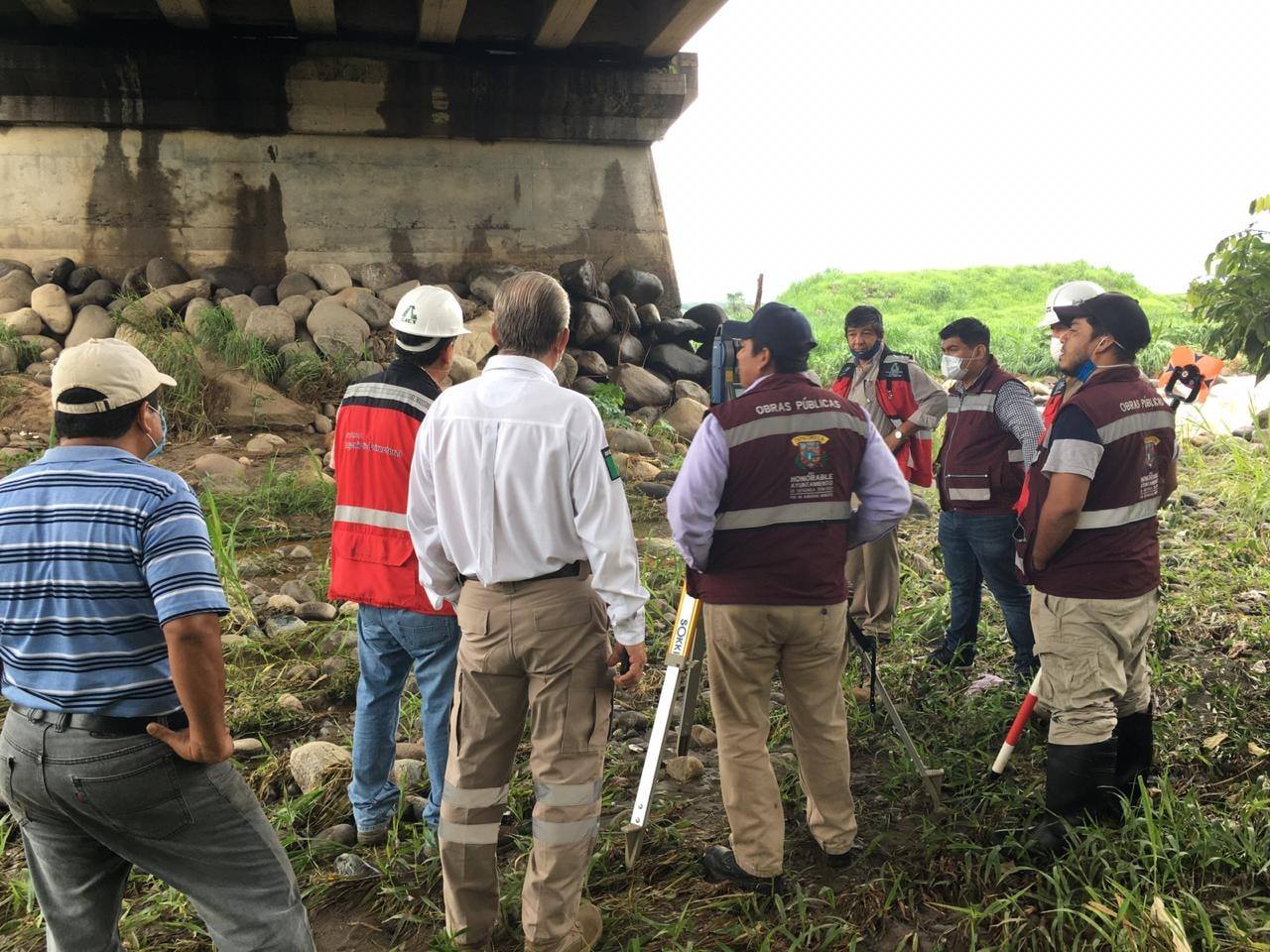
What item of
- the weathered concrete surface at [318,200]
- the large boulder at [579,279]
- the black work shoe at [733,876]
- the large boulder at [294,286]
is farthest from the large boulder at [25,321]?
the black work shoe at [733,876]

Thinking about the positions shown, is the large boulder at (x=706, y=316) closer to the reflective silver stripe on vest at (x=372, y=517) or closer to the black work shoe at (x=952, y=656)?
the black work shoe at (x=952, y=656)

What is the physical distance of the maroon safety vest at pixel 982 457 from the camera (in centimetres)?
463

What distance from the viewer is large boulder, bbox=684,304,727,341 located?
12656 mm

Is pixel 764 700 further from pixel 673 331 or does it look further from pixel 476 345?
→ pixel 673 331

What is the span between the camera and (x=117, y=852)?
2197 mm

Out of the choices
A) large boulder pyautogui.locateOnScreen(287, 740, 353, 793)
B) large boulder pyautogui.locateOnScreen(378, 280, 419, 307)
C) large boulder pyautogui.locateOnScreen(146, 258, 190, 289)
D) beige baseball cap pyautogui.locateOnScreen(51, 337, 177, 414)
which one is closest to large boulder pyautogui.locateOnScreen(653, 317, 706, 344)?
large boulder pyautogui.locateOnScreen(378, 280, 419, 307)

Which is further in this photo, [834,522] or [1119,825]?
[1119,825]

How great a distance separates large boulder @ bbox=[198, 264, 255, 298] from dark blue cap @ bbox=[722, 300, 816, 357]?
30.8 ft

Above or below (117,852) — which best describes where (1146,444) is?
above

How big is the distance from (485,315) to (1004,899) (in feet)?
30.2

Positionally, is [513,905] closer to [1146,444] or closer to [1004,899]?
[1004,899]

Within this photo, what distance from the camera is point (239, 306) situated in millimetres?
10516

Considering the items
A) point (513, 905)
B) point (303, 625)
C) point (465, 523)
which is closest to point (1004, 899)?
point (513, 905)

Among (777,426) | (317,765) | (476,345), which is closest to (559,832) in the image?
(777,426)
